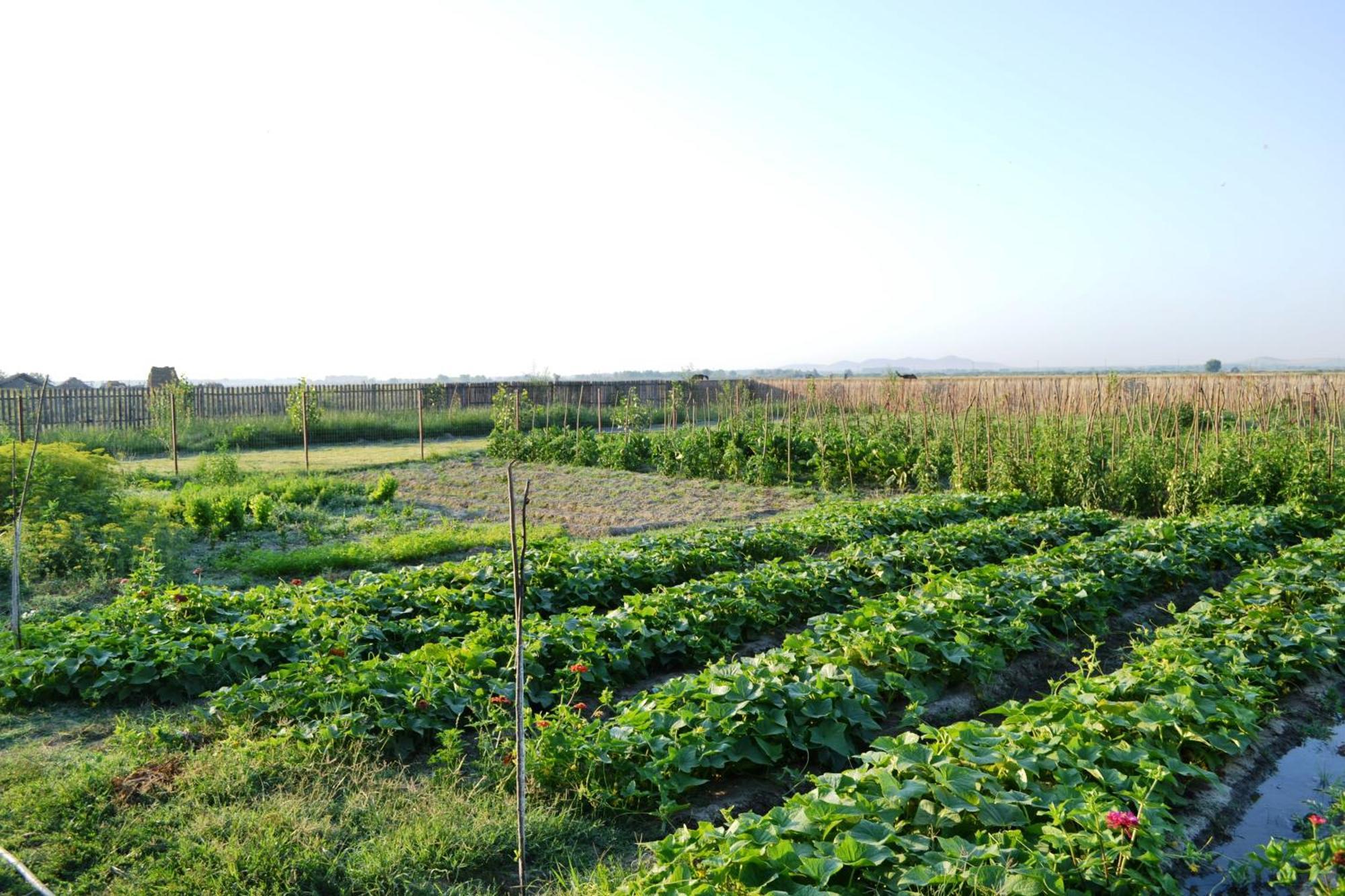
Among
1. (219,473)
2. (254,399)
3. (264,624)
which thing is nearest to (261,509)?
(219,473)

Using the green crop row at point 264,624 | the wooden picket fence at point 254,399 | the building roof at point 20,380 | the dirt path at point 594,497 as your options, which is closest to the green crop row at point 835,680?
the green crop row at point 264,624

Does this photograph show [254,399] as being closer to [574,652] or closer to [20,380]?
[20,380]

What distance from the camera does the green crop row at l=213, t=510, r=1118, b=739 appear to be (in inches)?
177

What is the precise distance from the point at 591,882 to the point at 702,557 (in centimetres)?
468

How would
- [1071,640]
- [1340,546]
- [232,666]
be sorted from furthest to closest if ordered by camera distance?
[1340,546], [1071,640], [232,666]

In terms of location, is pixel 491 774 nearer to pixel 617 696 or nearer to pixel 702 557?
pixel 617 696

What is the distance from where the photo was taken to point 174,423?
51.9 ft

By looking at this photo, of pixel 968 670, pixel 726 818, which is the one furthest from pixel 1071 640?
pixel 726 818

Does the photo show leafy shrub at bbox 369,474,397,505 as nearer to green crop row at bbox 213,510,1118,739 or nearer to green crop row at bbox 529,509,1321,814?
green crop row at bbox 213,510,1118,739

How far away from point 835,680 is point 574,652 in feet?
5.00

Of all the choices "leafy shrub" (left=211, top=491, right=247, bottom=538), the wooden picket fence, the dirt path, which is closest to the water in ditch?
the dirt path

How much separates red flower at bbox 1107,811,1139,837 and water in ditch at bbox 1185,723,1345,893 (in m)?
0.69

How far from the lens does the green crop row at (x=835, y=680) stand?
394cm

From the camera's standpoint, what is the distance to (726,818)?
3.19 meters
